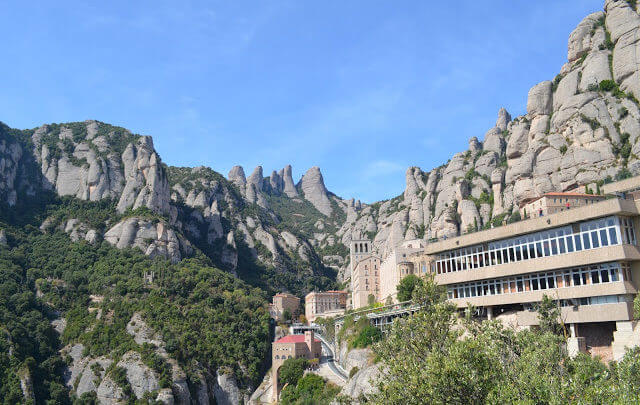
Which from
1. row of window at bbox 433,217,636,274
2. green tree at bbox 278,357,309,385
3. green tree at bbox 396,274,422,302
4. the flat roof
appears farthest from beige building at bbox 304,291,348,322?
row of window at bbox 433,217,636,274

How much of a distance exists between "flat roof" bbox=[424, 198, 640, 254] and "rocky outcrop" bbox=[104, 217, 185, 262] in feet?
269

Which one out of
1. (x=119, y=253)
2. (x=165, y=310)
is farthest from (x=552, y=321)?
Result: (x=119, y=253)

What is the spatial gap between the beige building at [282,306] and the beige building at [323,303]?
162 inches

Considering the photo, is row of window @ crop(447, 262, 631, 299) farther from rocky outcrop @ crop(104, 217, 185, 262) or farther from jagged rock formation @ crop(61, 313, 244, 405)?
rocky outcrop @ crop(104, 217, 185, 262)

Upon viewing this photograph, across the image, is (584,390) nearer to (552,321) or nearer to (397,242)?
(552,321)

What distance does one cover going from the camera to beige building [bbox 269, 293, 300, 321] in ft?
404

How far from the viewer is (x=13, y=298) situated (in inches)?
3548

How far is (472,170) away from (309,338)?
172 ft

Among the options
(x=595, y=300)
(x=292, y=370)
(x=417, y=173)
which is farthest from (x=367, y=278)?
(x=595, y=300)

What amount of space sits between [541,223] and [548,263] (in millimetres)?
3282

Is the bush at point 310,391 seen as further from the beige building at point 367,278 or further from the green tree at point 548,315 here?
the green tree at point 548,315

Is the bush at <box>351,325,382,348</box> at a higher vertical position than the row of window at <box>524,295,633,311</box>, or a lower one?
lower

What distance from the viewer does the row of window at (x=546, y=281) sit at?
3531 cm

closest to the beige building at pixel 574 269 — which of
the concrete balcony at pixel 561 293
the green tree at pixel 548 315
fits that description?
the concrete balcony at pixel 561 293
